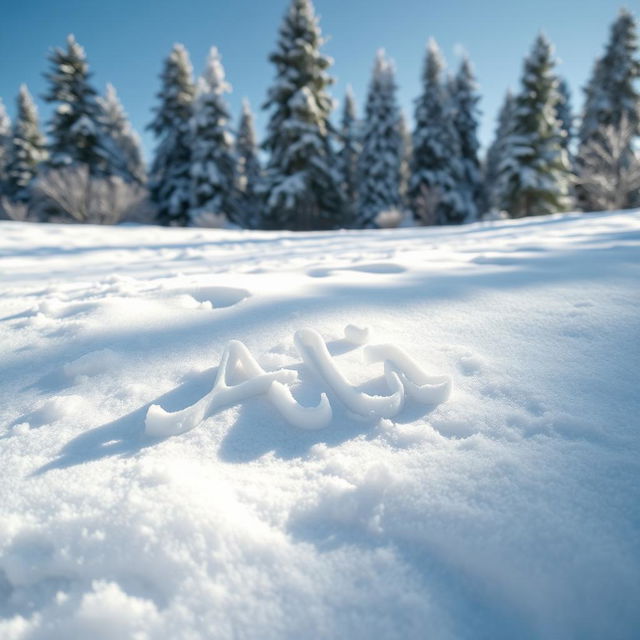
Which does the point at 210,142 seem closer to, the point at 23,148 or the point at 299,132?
the point at 299,132

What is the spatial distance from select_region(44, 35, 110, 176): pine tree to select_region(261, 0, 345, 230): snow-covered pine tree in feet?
19.8

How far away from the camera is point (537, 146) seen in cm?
1333

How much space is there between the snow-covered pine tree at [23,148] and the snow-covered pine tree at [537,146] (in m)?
20.0

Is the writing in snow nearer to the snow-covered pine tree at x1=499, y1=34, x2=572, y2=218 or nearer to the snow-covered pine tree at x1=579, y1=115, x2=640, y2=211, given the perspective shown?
the snow-covered pine tree at x1=579, y1=115, x2=640, y2=211

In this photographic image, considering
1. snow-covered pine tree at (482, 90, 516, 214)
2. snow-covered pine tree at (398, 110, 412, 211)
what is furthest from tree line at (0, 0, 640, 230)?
snow-covered pine tree at (398, 110, 412, 211)

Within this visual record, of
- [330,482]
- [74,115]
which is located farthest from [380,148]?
[330,482]

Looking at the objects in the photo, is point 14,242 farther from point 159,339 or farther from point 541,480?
point 541,480

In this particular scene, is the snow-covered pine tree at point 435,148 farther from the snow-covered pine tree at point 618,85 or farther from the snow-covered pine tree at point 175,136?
the snow-covered pine tree at point 175,136

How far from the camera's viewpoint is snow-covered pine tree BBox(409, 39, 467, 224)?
1563 cm

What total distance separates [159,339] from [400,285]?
1084 mm

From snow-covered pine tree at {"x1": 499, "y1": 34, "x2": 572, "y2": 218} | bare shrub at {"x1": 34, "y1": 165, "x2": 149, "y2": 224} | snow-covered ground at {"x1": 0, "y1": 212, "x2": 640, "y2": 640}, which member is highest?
snow-covered pine tree at {"x1": 499, "y1": 34, "x2": 572, "y2": 218}

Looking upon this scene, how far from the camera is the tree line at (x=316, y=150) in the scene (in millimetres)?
12094

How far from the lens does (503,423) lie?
0.84 m

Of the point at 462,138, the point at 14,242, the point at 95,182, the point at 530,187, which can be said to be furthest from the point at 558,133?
the point at 14,242
